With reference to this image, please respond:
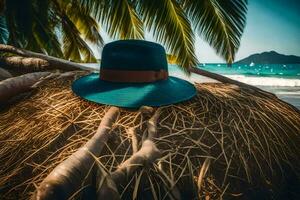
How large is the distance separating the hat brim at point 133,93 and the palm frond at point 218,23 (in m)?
1.75

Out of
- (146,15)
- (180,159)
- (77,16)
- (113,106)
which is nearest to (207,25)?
(146,15)

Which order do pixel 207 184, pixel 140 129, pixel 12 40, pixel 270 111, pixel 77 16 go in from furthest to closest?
1. pixel 77 16
2. pixel 12 40
3. pixel 270 111
4. pixel 140 129
5. pixel 207 184

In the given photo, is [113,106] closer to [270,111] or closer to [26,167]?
[26,167]

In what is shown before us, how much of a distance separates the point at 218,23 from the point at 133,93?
84.2 inches

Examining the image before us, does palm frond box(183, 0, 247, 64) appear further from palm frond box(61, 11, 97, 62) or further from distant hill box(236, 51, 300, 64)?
distant hill box(236, 51, 300, 64)

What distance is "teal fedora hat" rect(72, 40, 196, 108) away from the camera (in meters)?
1.26

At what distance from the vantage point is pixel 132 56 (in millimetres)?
1300

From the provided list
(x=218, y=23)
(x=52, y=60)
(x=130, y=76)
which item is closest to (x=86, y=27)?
(x=218, y=23)

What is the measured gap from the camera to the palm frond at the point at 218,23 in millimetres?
2877

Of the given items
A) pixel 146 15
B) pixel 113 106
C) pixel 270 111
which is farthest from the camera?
pixel 146 15

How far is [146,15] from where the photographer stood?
10.2 feet

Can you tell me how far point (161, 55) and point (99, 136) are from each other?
1.96 ft

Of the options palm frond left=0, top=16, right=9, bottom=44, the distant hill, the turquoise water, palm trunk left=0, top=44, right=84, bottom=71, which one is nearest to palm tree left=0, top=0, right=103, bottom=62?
palm frond left=0, top=16, right=9, bottom=44

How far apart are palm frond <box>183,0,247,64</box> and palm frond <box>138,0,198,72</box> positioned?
0.47 ft
